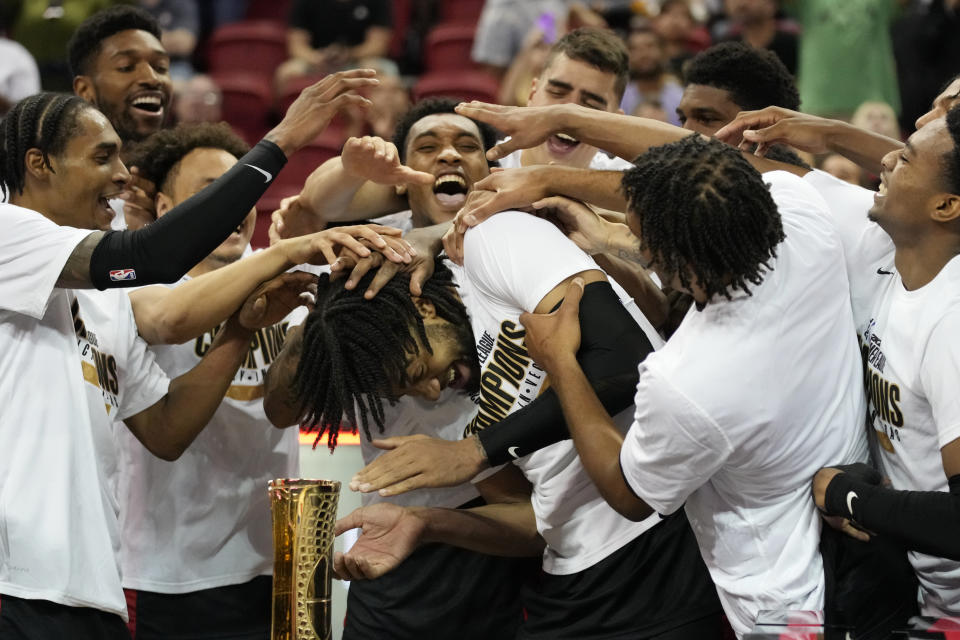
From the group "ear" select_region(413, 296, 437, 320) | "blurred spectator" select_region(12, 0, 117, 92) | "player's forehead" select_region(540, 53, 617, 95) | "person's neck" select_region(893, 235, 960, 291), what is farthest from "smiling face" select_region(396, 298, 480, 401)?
"blurred spectator" select_region(12, 0, 117, 92)

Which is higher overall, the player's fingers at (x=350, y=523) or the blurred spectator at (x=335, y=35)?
the blurred spectator at (x=335, y=35)

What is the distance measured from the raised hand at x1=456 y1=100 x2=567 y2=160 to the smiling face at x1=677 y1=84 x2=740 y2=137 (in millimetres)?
919

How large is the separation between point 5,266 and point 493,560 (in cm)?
130

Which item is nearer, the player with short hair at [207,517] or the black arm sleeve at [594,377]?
the black arm sleeve at [594,377]

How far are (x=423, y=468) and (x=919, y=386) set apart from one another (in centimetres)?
99

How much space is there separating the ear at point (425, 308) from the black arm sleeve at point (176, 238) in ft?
1.45

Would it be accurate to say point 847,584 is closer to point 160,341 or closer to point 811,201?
point 811,201

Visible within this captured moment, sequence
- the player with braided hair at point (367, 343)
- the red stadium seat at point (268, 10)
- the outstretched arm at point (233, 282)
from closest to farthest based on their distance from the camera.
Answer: the player with braided hair at point (367, 343) → the outstretched arm at point (233, 282) → the red stadium seat at point (268, 10)

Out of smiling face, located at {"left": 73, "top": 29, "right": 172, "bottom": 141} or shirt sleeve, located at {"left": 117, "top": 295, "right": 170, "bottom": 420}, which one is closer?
shirt sleeve, located at {"left": 117, "top": 295, "right": 170, "bottom": 420}

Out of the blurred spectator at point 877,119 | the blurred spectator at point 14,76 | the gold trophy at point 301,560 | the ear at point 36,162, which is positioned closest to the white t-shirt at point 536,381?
the gold trophy at point 301,560

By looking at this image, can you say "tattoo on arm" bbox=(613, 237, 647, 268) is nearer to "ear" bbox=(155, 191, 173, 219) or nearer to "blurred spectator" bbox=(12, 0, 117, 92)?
"ear" bbox=(155, 191, 173, 219)

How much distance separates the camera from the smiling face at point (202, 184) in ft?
11.2

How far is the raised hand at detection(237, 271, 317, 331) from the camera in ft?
9.60

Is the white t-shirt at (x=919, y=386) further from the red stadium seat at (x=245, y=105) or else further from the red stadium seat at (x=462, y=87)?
the red stadium seat at (x=245, y=105)
